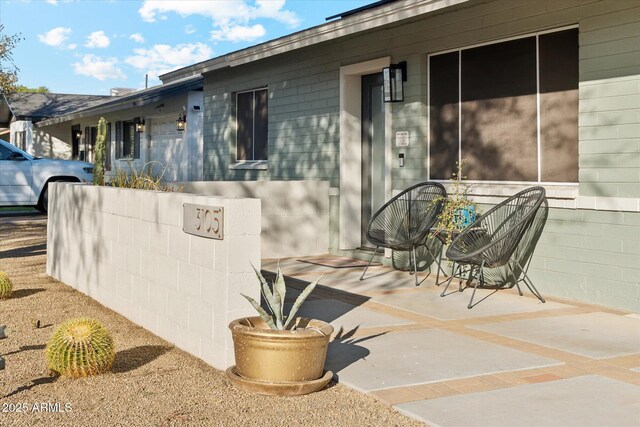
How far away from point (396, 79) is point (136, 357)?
5.54 meters

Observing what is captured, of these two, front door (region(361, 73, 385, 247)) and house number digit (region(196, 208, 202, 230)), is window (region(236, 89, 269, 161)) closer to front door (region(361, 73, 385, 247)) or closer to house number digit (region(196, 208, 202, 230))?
front door (region(361, 73, 385, 247))

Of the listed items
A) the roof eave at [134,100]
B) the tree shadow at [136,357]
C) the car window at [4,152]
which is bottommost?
the tree shadow at [136,357]

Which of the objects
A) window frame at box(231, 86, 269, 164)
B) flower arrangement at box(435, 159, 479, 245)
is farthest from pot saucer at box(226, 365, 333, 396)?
window frame at box(231, 86, 269, 164)

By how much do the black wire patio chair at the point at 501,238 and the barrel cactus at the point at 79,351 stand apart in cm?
353

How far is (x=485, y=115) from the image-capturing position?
8750 mm

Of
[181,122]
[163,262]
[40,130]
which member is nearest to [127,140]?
[181,122]

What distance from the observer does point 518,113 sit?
8312 mm

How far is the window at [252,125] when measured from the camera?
13227 mm

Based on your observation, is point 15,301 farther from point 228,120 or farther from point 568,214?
point 228,120

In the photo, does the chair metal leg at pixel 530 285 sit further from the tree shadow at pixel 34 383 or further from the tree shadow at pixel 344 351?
the tree shadow at pixel 34 383

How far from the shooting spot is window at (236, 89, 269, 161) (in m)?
13.2

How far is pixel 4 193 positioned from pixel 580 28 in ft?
46.5

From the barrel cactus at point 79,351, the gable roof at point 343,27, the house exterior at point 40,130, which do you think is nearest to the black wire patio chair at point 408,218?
the gable roof at point 343,27

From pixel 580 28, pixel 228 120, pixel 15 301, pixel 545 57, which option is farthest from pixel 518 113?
pixel 228 120
